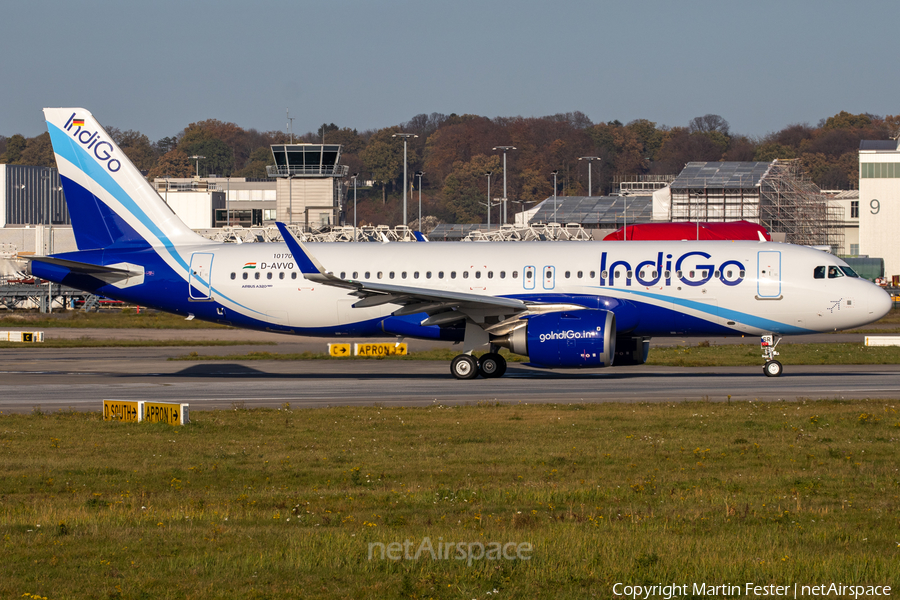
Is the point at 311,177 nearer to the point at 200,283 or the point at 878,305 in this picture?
the point at 200,283

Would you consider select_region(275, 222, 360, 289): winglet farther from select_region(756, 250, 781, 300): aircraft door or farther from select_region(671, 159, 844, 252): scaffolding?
select_region(671, 159, 844, 252): scaffolding

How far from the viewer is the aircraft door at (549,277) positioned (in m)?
31.3

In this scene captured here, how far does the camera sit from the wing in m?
29.3

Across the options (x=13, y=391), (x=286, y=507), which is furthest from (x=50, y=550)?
(x=13, y=391)

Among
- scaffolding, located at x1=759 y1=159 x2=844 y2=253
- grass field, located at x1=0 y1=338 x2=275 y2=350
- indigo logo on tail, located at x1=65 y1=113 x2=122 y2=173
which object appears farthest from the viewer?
scaffolding, located at x1=759 y1=159 x2=844 y2=253

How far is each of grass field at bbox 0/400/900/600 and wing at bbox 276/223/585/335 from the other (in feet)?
25.9

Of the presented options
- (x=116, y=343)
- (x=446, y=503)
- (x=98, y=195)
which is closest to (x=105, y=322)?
(x=116, y=343)

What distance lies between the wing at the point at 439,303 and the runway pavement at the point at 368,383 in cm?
202

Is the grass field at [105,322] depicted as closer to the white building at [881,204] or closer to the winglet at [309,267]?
the winglet at [309,267]

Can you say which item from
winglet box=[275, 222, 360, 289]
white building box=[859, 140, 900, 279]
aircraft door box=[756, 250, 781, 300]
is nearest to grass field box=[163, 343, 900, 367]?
aircraft door box=[756, 250, 781, 300]

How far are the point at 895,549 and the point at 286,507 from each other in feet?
23.8

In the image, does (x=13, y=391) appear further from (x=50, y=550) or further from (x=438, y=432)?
(x=50, y=550)

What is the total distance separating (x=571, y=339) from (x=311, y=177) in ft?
331

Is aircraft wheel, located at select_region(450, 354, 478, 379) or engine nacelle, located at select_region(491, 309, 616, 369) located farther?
aircraft wheel, located at select_region(450, 354, 478, 379)
